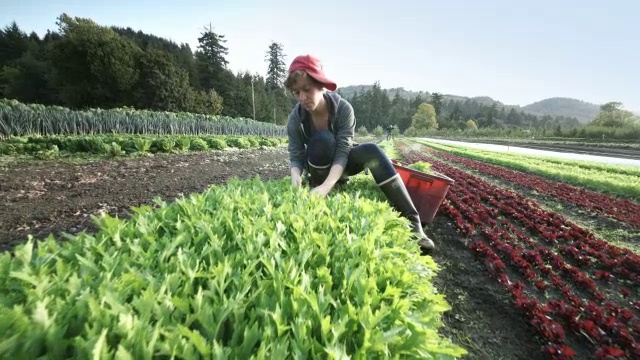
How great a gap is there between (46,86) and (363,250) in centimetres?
7379

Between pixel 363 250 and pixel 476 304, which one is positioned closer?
pixel 363 250

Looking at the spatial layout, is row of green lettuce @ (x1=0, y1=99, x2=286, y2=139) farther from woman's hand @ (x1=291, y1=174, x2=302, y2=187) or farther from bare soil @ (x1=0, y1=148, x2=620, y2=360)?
woman's hand @ (x1=291, y1=174, x2=302, y2=187)

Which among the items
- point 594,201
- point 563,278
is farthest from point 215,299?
point 594,201

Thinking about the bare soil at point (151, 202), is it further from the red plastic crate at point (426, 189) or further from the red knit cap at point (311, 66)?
the red knit cap at point (311, 66)

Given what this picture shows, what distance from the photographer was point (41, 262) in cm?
107

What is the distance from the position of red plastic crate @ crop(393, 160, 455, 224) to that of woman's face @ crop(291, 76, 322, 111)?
166 cm

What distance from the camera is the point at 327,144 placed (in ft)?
10.4

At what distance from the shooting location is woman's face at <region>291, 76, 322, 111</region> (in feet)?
9.04

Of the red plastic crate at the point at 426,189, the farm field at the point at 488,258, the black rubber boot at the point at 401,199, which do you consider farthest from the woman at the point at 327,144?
the farm field at the point at 488,258

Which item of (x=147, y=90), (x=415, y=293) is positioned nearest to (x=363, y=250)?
(x=415, y=293)

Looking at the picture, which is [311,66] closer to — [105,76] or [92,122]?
[92,122]

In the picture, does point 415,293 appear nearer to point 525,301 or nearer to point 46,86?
point 525,301

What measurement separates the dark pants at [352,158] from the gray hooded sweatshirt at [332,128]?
10 cm

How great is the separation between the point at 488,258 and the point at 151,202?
5.18 meters
